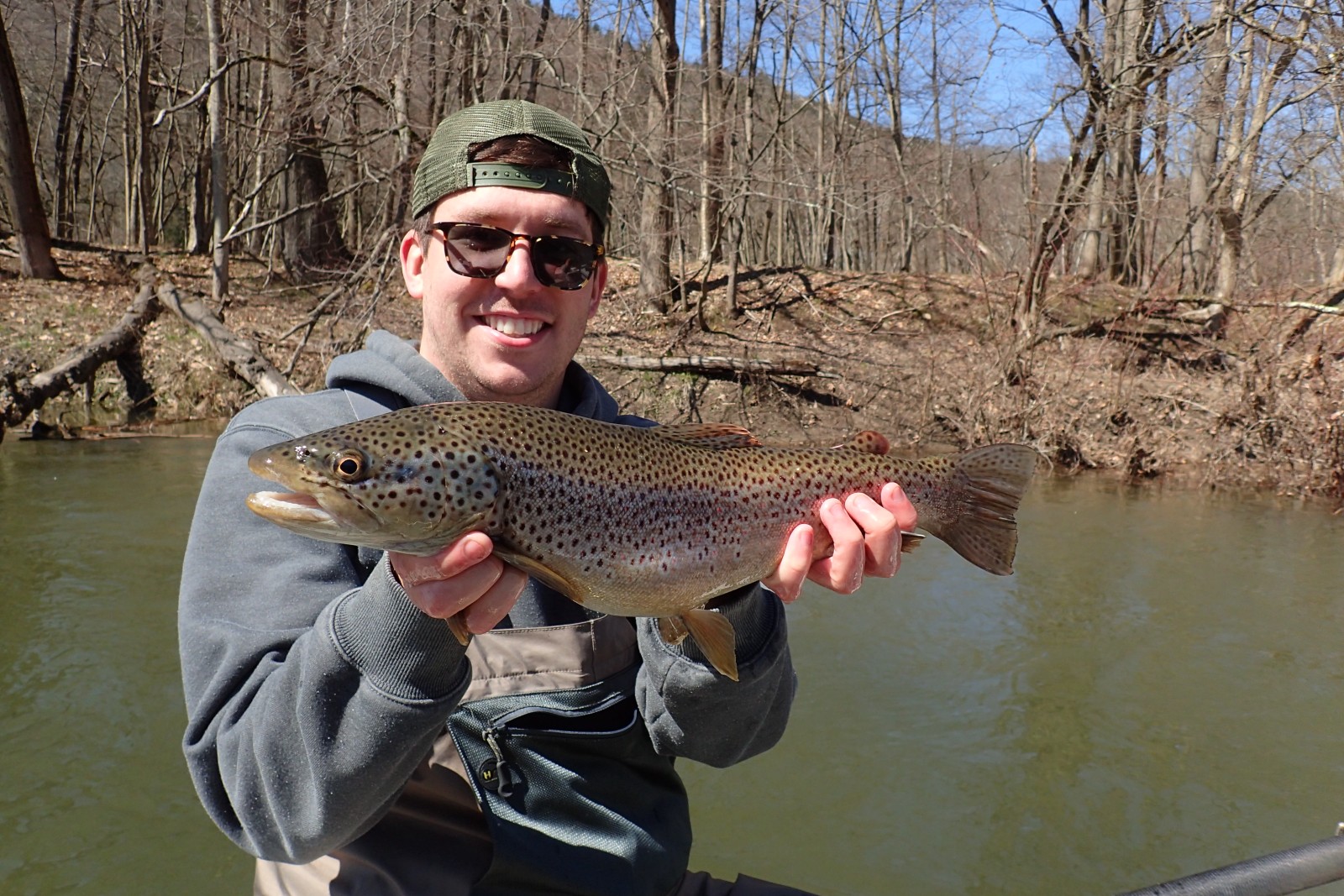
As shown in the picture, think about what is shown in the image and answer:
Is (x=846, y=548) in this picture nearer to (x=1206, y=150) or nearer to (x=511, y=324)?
(x=511, y=324)

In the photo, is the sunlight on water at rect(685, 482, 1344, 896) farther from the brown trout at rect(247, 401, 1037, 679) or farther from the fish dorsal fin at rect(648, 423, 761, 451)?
the fish dorsal fin at rect(648, 423, 761, 451)

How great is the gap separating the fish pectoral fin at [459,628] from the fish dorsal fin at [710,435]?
775mm

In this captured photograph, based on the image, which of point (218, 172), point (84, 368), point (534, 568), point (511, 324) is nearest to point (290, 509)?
point (534, 568)

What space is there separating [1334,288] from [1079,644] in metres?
11.7

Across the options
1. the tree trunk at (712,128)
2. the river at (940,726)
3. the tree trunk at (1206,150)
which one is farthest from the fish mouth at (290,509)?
the tree trunk at (1206,150)

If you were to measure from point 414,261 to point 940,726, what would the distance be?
13.3ft

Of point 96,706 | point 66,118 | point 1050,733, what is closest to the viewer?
point 96,706

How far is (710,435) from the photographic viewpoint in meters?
2.67

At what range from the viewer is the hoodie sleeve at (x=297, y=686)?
80.8 inches

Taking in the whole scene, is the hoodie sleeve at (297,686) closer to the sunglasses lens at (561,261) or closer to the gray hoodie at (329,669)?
the gray hoodie at (329,669)

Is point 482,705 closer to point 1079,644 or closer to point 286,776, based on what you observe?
point 286,776

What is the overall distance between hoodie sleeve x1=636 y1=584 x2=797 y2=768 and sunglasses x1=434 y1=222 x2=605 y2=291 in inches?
40.7

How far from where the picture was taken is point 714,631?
2479mm

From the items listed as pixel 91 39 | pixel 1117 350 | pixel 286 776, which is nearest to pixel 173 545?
pixel 286 776
